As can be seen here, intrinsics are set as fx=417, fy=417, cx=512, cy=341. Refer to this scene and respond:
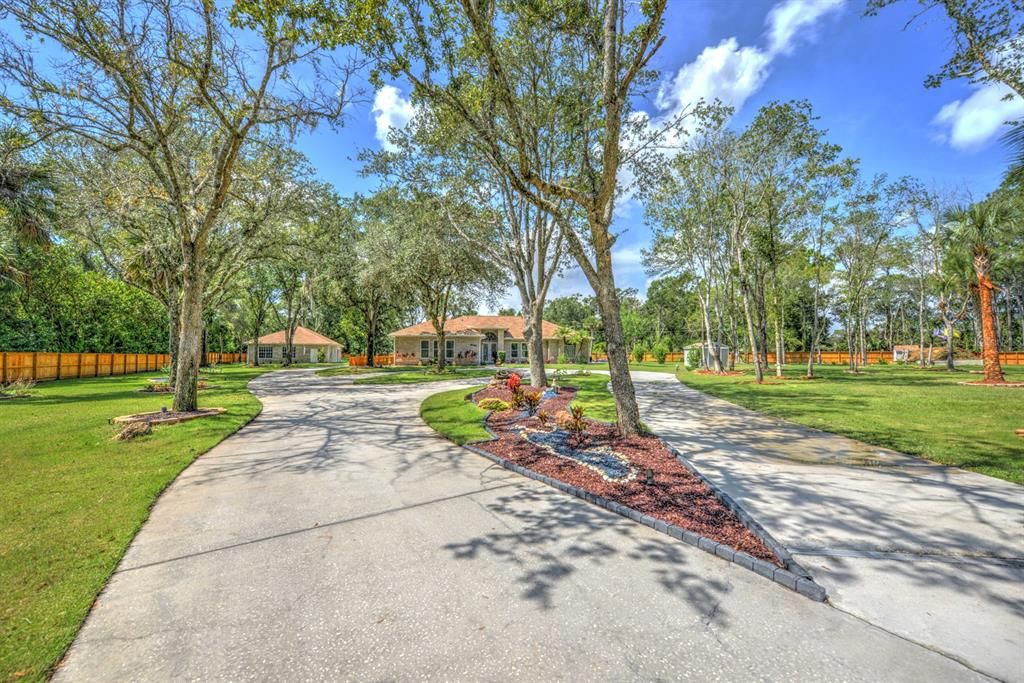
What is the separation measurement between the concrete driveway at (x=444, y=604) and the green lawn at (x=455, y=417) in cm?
298

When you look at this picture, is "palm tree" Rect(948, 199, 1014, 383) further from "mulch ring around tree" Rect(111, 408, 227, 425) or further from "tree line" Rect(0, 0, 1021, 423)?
"mulch ring around tree" Rect(111, 408, 227, 425)

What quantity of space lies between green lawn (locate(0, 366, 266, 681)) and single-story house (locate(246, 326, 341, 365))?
125 feet

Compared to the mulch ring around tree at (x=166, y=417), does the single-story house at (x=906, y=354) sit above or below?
above

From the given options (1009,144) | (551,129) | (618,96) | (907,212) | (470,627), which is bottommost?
(470,627)

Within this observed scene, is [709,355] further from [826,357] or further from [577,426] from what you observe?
[826,357]

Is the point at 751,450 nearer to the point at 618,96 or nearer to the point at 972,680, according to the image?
the point at 972,680

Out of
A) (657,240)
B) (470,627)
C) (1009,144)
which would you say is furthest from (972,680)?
(657,240)

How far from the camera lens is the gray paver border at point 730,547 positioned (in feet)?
9.68

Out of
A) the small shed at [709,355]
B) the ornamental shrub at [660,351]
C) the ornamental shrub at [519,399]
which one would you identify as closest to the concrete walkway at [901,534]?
the ornamental shrub at [519,399]

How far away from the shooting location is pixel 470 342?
38406 mm

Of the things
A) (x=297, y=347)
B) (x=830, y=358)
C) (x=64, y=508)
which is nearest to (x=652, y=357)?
(x=830, y=358)

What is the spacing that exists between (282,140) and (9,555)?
11.9 m

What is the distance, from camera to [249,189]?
11.7 m

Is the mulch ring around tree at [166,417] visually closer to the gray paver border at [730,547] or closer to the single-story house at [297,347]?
the gray paver border at [730,547]
